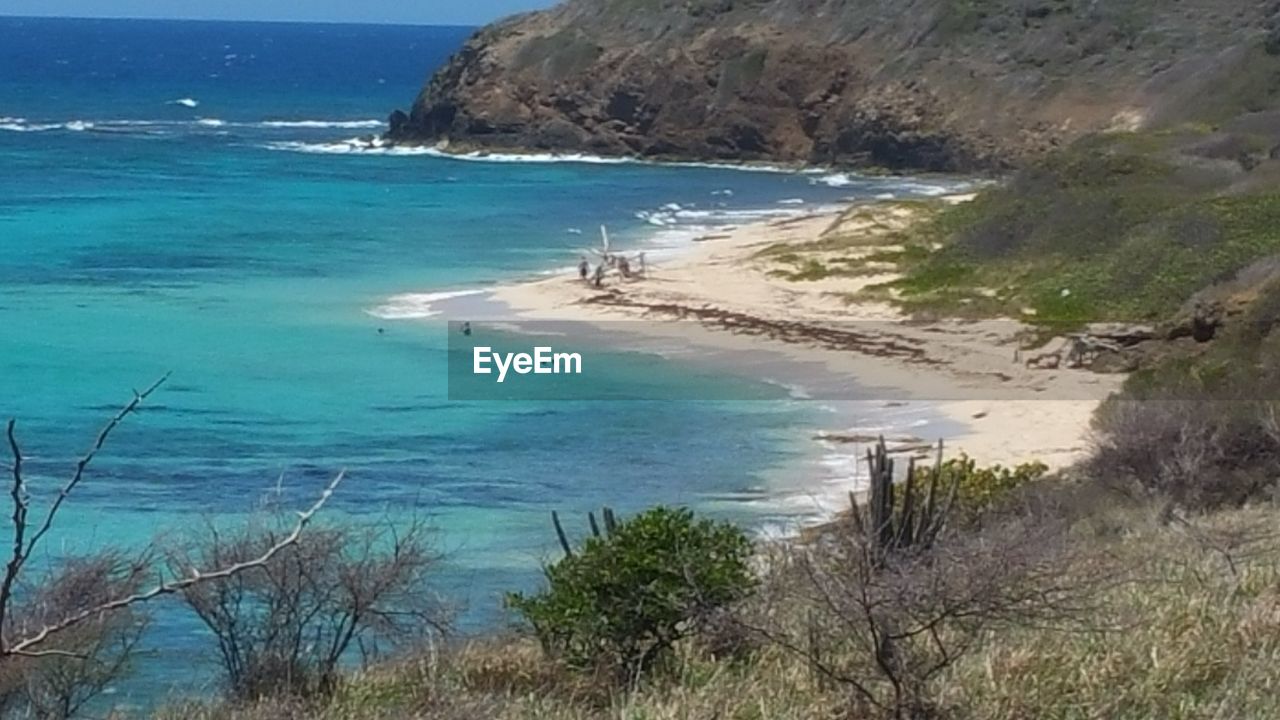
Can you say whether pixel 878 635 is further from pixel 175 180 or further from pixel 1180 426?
pixel 175 180

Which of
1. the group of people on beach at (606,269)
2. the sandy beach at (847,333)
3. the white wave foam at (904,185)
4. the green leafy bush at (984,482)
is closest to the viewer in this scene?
the green leafy bush at (984,482)

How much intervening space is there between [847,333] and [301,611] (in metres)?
22.6

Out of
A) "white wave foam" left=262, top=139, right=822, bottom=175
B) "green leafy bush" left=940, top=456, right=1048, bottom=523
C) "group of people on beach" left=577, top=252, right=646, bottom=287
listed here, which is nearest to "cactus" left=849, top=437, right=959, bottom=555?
"green leafy bush" left=940, top=456, right=1048, bottom=523

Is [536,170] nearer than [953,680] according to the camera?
No

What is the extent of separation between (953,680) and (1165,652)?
2.52 feet

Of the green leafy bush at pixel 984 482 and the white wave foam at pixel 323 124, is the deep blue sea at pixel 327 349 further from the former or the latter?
Result: the white wave foam at pixel 323 124

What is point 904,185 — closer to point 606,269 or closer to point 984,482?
point 606,269

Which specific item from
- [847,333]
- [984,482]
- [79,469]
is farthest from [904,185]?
[79,469]

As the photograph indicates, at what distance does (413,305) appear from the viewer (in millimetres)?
36000

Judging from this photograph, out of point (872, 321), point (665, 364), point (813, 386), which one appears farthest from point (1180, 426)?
point (872, 321)

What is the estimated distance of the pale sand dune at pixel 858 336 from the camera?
23889mm

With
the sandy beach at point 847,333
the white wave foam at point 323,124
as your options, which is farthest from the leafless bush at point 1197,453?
the white wave foam at point 323,124

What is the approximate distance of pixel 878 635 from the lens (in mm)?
6070

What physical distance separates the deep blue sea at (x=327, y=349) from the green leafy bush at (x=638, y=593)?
11.5ft
